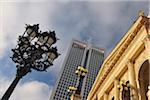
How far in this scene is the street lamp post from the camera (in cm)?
1040

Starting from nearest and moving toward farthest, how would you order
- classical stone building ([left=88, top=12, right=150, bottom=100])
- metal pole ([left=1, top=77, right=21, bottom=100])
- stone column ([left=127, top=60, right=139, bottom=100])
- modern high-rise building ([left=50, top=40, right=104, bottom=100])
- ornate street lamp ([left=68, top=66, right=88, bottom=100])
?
metal pole ([left=1, top=77, right=21, bottom=100]) < stone column ([left=127, top=60, right=139, bottom=100]) < classical stone building ([left=88, top=12, right=150, bottom=100]) < ornate street lamp ([left=68, top=66, right=88, bottom=100]) < modern high-rise building ([left=50, top=40, right=104, bottom=100])

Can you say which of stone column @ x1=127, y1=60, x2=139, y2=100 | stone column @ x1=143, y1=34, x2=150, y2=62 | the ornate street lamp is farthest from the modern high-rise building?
stone column @ x1=143, y1=34, x2=150, y2=62

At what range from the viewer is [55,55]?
10875 mm

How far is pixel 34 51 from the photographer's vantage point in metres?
10.5

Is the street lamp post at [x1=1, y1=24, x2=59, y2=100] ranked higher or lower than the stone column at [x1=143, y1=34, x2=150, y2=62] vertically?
lower

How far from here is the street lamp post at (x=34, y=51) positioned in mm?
10398

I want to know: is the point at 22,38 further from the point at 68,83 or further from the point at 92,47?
the point at 92,47

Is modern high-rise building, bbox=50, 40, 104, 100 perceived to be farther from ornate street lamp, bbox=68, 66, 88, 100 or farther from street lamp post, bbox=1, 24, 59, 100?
street lamp post, bbox=1, 24, 59, 100

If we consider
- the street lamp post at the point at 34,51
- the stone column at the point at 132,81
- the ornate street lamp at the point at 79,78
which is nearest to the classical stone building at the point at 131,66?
the stone column at the point at 132,81

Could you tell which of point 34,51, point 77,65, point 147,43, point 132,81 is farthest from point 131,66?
point 77,65

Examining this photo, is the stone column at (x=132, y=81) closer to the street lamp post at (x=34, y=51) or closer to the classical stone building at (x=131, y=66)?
the classical stone building at (x=131, y=66)

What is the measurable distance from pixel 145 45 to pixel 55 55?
12546 millimetres

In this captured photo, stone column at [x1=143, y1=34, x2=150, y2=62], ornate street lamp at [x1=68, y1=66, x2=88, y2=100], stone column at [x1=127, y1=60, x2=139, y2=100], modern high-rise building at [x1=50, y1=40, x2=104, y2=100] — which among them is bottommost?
stone column at [x1=127, y1=60, x2=139, y2=100]

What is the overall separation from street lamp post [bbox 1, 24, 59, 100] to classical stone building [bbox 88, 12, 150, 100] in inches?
414
